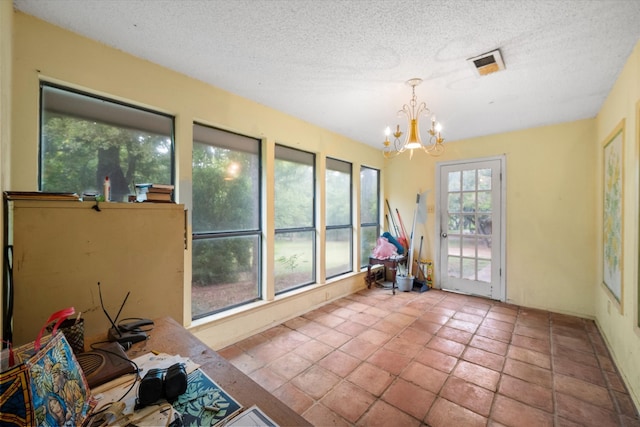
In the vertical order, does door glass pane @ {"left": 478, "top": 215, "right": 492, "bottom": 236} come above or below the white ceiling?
below

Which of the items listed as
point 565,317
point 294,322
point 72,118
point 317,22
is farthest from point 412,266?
point 72,118

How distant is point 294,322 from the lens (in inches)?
125

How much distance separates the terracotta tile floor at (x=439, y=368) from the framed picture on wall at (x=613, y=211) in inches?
27.7

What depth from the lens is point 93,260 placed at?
4.45ft

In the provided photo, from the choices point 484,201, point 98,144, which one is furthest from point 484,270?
point 98,144

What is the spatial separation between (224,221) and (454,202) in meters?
3.53

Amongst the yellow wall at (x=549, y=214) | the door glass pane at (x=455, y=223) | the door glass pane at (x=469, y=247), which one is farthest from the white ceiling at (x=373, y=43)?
the door glass pane at (x=469, y=247)

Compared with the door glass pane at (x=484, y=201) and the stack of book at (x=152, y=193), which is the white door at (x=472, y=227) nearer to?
the door glass pane at (x=484, y=201)

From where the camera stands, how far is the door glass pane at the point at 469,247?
13.6 feet

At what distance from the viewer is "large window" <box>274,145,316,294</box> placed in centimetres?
328

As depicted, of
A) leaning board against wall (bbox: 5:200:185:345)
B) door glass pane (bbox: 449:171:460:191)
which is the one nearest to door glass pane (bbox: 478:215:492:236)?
door glass pane (bbox: 449:171:460:191)

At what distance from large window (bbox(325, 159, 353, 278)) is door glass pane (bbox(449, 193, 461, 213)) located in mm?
1625

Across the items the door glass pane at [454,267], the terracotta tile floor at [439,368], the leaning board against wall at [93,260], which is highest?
the leaning board against wall at [93,260]

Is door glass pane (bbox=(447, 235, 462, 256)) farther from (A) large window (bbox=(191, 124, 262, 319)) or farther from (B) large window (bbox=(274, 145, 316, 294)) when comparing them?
(A) large window (bbox=(191, 124, 262, 319))
